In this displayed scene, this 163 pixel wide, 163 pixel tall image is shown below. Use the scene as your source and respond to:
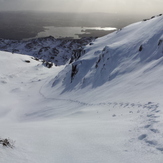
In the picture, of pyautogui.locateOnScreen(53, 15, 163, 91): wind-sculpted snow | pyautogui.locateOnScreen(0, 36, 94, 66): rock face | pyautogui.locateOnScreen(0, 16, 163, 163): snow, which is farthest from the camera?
pyautogui.locateOnScreen(0, 36, 94, 66): rock face

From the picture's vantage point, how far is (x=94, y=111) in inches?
552

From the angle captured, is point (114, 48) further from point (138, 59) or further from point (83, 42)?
point (83, 42)

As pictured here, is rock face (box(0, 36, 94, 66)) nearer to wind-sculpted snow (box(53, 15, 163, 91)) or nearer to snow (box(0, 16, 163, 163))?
snow (box(0, 16, 163, 163))

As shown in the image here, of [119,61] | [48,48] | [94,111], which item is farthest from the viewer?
[48,48]

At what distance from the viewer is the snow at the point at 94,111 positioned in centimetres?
595

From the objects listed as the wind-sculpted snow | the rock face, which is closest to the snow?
the wind-sculpted snow

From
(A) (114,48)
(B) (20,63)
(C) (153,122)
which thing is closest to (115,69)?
(A) (114,48)

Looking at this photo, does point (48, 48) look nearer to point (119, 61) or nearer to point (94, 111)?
point (119, 61)

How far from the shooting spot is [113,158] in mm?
5430

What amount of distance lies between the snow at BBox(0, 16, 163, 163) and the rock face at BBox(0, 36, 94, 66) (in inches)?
3780

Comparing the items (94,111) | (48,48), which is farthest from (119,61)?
(48,48)

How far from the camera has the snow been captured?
595 cm

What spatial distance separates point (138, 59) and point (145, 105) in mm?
14455

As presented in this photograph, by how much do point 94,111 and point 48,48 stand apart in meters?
149
